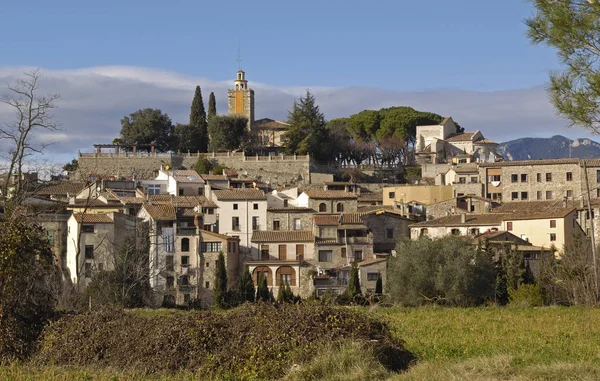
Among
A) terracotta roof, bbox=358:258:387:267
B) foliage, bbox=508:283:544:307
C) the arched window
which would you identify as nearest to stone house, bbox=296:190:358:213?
the arched window

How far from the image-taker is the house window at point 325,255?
65438 millimetres

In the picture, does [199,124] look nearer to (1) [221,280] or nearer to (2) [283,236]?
(2) [283,236]

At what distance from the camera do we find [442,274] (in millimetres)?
43594

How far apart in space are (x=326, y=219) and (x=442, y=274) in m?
24.6

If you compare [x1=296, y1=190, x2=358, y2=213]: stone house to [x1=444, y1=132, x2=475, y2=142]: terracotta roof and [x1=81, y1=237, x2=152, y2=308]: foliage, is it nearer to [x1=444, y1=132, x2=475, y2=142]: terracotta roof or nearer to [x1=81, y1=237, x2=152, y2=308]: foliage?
[x1=81, y1=237, x2=152, y2=308]: foliage

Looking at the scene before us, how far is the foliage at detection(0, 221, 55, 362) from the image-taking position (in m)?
19.4

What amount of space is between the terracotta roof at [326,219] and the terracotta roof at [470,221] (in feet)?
15.5

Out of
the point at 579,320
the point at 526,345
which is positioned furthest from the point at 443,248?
the point at 526,345

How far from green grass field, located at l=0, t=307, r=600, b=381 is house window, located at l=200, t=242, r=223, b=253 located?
37335 mm

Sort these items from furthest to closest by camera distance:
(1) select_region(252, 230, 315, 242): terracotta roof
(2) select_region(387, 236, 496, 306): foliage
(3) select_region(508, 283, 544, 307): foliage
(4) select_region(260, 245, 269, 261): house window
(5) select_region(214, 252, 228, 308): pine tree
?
(1) select_region(252, 230, 315, 242): terracotta roof → (4) select_region(260, 245, 269, 261): house window → (5) select_region(214, 252, 228, 308): pine tree → (2) select_region(387, 236, 496, 306): foliage → (3) select_region(508, 283, 544, 307): foliage

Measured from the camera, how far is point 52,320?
20172 mm

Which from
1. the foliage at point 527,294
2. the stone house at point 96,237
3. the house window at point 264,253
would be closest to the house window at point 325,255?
the house window at point 264,253

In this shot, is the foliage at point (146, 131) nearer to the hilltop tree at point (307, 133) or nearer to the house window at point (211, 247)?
the hilltop tree at point (307, 133)

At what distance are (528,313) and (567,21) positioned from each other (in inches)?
507
